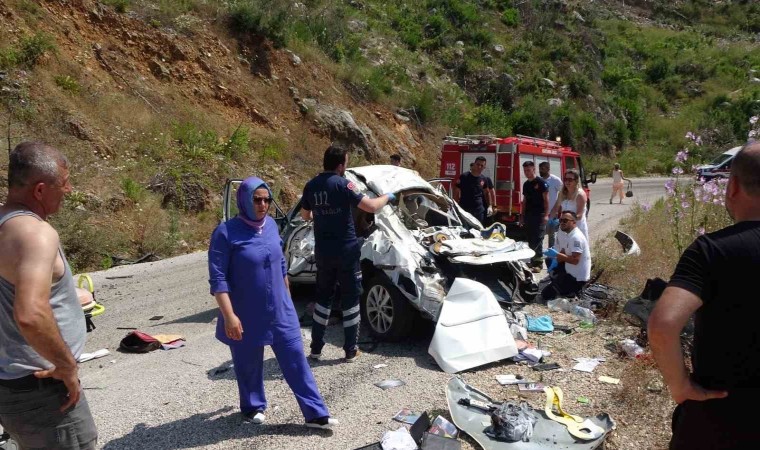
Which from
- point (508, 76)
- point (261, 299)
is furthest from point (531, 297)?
point (508, 76)

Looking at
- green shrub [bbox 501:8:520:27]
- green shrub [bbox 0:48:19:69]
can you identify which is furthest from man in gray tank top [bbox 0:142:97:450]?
green shrub [bbox 501:8:520:27]

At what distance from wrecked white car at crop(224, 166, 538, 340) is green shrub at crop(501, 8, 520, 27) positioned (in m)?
34.3

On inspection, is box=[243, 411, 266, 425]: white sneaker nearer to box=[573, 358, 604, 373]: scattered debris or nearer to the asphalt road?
the asphalt road

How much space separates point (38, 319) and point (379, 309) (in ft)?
13.3

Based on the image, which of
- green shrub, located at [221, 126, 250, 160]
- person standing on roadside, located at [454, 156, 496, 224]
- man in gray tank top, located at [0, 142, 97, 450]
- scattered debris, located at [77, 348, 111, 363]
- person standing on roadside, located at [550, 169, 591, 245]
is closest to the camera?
man in gray tank top, located at [0, 142, 97, 450]

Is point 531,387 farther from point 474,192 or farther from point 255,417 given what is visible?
point 474,192

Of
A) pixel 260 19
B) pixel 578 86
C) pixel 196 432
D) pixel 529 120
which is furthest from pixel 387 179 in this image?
pixel 578 86

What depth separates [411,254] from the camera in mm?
6062

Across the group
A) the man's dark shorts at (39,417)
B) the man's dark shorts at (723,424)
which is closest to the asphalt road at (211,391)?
the man's dark shorts at (39,417)

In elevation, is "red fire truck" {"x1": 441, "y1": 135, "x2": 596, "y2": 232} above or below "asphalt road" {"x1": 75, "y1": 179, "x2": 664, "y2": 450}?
above

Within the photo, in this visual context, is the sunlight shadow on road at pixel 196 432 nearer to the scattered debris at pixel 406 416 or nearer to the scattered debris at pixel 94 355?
the scattered debris at pixel 406 416

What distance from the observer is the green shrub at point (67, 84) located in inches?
560

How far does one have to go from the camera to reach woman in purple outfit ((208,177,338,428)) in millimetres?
4145

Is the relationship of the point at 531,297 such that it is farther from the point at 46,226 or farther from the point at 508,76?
the point at 508,76
